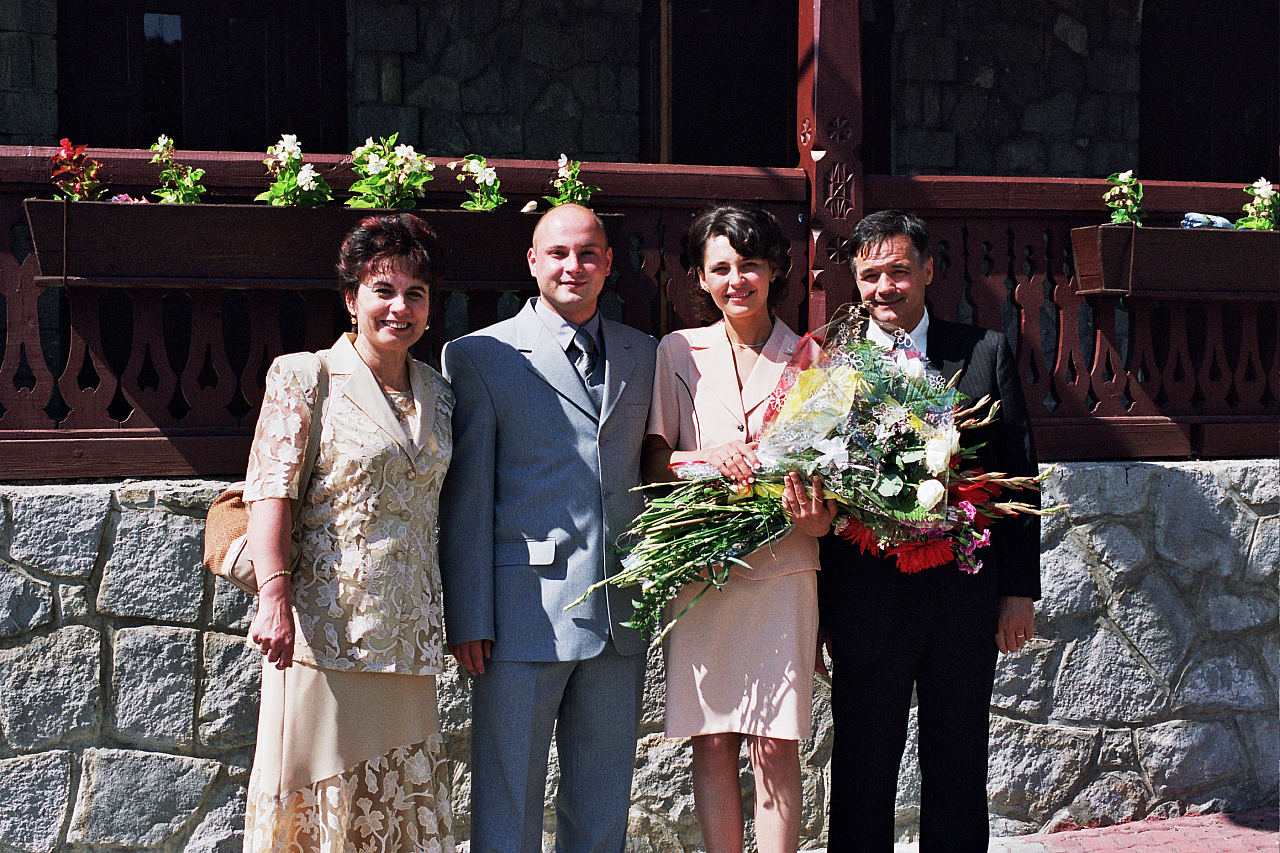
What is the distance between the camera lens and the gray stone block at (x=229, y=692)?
372cm

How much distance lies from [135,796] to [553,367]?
2120 mm

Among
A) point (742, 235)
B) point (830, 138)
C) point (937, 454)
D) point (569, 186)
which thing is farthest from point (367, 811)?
point (830, 138)

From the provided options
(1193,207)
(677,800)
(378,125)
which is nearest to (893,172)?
(1193,207)

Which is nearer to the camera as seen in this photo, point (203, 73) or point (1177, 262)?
point (1177, 262)

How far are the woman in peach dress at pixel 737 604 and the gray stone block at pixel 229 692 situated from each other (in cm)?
154

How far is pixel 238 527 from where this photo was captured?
9.50 feet

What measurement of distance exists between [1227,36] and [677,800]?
600cm

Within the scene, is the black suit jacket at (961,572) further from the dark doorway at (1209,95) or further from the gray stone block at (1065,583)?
the dark doorway at (1209,95)

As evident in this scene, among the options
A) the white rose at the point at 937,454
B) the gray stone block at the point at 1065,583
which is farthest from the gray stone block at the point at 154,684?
the gray stone block at the point at 1065,583

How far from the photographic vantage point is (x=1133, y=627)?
14.5 ft

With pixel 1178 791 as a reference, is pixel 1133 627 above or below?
above

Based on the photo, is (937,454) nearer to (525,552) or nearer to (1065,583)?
(525,552)

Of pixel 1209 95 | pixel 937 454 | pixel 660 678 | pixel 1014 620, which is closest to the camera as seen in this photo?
pixel 937 454

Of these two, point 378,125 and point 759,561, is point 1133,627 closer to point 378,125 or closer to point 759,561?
point 759,561
